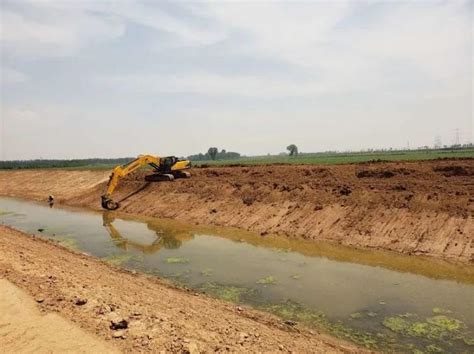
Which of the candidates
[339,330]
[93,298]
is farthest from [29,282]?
[339,330]

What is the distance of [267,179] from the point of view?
90.7ft

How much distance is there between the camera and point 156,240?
821 inches

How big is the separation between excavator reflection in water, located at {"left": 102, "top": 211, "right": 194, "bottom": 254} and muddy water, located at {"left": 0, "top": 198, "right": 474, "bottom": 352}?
0.05m

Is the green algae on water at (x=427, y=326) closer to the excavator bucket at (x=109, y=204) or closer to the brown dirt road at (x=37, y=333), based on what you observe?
the brown dirt road at (x=37, y=333)

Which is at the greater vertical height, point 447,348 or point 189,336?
point 189,336

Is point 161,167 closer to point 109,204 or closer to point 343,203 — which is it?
point 109,204

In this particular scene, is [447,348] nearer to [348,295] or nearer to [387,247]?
[348,295]

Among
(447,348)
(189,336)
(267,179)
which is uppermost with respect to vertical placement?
(267,179)

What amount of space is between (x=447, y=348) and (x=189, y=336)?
526cm

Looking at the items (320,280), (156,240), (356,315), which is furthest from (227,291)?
(156,240)

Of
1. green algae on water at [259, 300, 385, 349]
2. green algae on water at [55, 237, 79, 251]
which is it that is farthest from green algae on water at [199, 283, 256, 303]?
green algae on water at [55, 237, 79, 251]

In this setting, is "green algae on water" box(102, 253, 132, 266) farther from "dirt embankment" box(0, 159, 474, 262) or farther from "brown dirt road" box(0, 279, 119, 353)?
"dirt embankment" box(0, 159, 474, 262)

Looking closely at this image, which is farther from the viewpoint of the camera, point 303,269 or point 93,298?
point 303,269

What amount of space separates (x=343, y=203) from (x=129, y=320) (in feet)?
48.0
